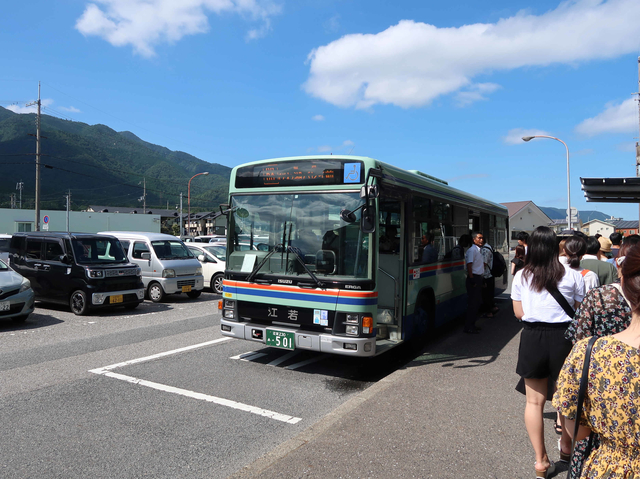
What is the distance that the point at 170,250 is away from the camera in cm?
1422

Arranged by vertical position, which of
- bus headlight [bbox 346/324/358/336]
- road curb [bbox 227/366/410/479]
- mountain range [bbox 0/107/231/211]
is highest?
mountain range [bbox 0/107/231/211]

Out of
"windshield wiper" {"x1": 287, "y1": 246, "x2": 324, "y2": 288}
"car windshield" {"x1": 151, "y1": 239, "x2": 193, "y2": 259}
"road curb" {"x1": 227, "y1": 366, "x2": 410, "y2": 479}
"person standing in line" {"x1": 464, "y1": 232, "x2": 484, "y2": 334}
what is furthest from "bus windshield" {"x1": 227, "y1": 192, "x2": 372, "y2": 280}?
"car windshield" {"x1": 151, "y1": 239, "x2": 193, "y2": 259}

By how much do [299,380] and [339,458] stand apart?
2.62m

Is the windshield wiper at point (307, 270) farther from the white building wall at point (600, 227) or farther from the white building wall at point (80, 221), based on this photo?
the white building wall at point (600, 227)

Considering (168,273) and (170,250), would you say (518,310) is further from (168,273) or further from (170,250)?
(170,250)

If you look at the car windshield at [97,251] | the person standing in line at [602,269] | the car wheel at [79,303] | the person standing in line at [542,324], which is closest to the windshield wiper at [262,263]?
the person standing in line at [542,324]

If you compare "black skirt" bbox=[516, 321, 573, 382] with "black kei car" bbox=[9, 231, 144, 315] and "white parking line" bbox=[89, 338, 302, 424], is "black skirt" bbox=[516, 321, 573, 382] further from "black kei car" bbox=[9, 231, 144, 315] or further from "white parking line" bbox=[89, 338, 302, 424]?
"black kei car" bbox=[9, 231, 144, 315]

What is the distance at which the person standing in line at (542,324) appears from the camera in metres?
3.52

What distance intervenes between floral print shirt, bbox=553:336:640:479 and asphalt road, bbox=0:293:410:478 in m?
2.79

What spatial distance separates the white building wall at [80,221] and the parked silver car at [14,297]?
1565 inches

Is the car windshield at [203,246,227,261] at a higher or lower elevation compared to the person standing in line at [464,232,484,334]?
higher

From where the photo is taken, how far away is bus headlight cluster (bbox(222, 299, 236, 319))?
6.90 m

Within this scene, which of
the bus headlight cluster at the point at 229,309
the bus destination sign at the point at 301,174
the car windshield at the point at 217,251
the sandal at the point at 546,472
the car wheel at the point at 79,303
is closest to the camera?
the sandal at the point at 546,472

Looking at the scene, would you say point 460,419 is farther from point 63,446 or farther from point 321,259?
point 63,446
